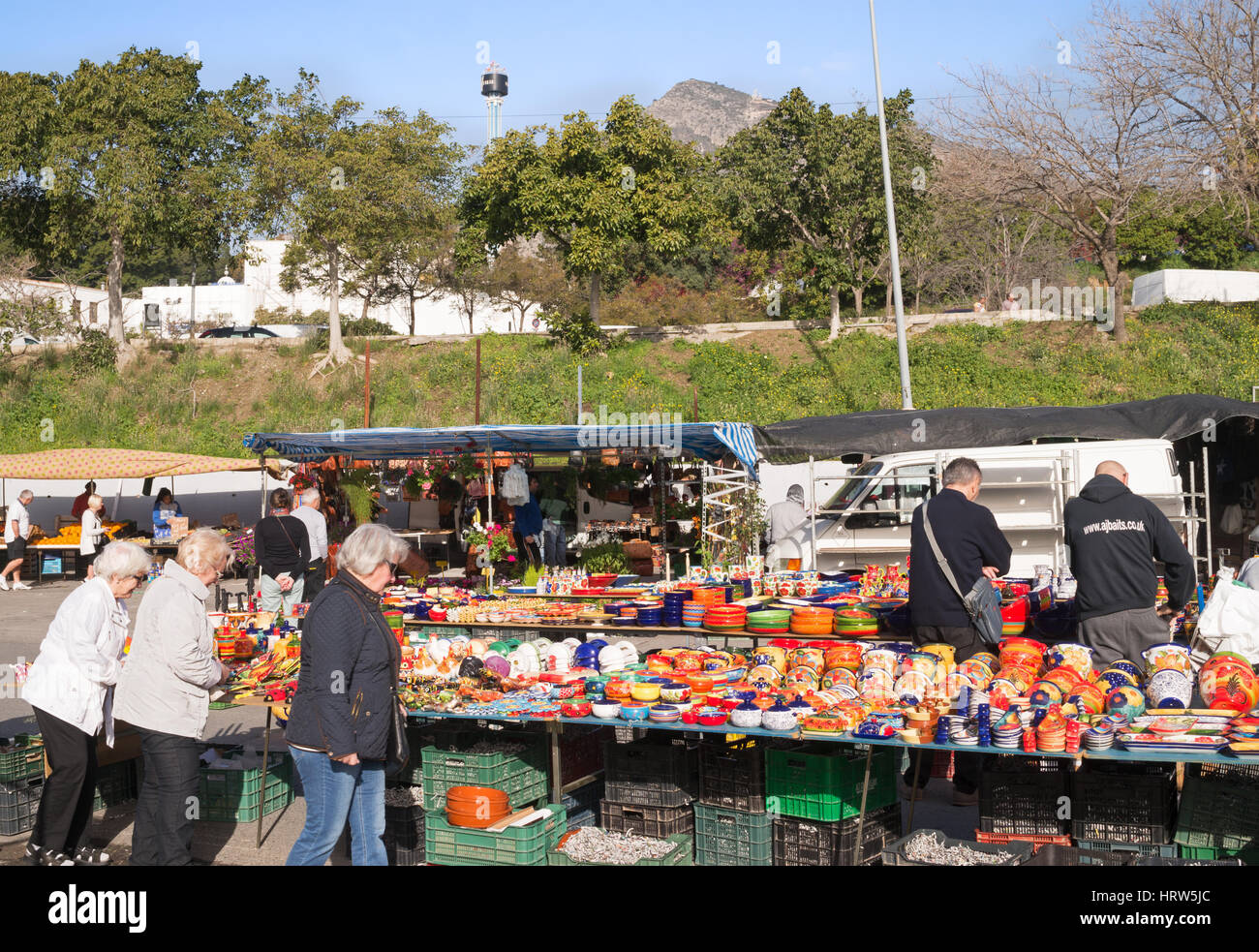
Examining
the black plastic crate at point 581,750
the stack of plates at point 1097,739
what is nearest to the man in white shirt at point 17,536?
the black plastic crate at point 581,750

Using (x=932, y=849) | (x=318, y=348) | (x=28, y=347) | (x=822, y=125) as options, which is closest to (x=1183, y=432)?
(x=932, y=849)

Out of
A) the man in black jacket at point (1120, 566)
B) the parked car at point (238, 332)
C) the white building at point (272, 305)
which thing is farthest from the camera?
the white building at point (272, 305)

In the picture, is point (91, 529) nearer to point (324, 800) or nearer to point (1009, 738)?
point (324, 800)

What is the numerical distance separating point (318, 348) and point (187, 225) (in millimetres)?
5396

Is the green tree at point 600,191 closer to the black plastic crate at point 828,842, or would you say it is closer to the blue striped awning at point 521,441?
the blue striped awning at point 521,441

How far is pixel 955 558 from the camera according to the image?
21.1 feet

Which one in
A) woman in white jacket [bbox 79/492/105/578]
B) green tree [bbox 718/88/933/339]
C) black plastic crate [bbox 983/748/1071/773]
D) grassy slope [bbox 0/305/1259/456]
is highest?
green tree [bbox 718/88/933/339]

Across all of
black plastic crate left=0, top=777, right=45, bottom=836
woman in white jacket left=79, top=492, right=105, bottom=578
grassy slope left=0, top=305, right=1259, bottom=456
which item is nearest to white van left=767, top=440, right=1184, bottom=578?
black plastic crate left=0, top=777, right=45, bottom=836

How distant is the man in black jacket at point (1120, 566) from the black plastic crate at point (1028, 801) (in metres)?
1.05

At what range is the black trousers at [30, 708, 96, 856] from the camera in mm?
5727

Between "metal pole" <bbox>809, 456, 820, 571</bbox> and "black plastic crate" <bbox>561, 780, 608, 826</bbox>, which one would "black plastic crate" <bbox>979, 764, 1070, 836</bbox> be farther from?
"metal pole" <bbox>809, 456, 820, 571</bbox>

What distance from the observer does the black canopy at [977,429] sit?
13.8m

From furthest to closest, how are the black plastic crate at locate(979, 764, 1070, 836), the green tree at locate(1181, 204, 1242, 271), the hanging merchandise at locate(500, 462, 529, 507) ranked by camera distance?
the green tree at locate(1181, 204, 1242, 271), the hanging merchandise at locate(500, 462, 529, 507), the black plastic crate at locate(979, 764, 1070, 836)

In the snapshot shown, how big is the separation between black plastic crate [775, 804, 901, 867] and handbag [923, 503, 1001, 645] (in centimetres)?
126
